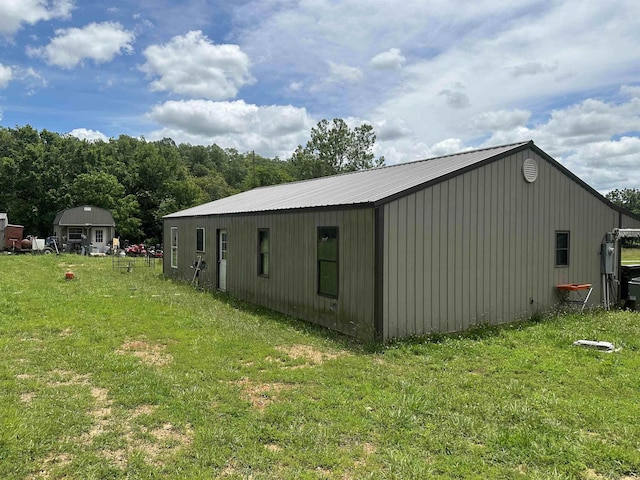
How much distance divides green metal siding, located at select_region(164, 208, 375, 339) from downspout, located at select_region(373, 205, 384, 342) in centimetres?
9

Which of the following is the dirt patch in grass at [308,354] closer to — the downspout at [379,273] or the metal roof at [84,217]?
the downspout at [379,273]

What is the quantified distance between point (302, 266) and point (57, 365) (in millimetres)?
4431

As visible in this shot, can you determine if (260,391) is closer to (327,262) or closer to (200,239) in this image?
(327,262)

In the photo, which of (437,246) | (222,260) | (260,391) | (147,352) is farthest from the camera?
(222,260)

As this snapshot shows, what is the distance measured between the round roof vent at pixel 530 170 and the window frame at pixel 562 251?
1389 mm

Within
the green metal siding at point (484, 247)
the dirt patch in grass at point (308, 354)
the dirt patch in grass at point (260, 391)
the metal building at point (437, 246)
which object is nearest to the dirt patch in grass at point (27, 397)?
the dirt patch in grass at point (260, 391)

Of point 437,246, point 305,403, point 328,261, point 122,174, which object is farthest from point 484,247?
point 122,174

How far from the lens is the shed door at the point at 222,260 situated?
1244 centimetres

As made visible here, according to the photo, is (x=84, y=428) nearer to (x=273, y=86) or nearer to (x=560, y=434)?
(x=560, y=434)

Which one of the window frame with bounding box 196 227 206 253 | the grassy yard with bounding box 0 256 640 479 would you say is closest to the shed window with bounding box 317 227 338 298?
the grassy yard with bounding box 0 256 640 479

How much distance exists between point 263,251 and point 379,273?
13.8ft

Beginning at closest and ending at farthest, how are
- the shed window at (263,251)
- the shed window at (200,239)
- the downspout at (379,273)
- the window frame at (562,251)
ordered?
the downspout at (379,273)
the window frame at (562,251)
the shed window at (263,251)
the shed window at (200,239)

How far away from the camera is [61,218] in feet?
87.2

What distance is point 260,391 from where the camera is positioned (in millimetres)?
4754
